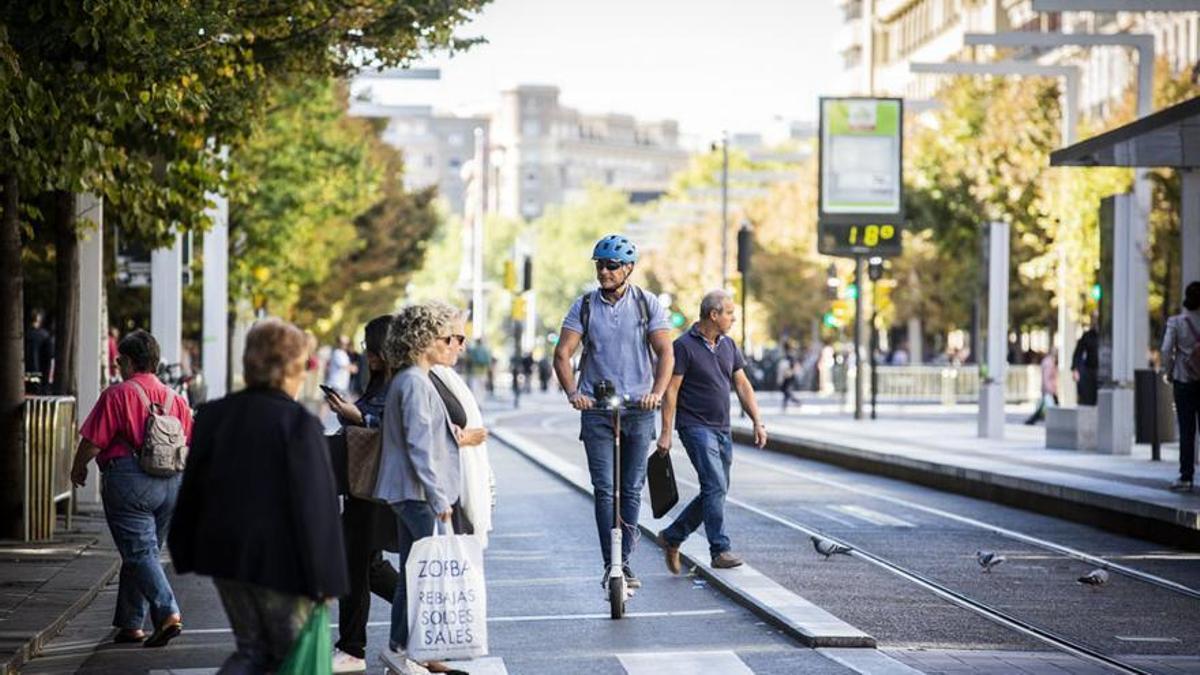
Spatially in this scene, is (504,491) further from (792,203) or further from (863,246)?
(792,203)

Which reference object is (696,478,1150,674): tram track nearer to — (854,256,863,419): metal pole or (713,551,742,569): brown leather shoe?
(713,551,742,569): brown leather shoe

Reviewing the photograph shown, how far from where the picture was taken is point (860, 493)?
26719mm

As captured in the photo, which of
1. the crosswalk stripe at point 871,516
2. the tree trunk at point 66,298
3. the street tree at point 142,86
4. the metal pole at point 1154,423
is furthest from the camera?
the metal pole at point 1154,423

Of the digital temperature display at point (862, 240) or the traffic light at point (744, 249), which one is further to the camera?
the traffic light at point (744, 249)

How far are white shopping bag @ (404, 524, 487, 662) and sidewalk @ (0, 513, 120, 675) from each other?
87.7 inches

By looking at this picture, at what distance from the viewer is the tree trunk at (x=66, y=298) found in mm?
22500

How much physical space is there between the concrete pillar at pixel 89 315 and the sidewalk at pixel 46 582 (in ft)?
7.72

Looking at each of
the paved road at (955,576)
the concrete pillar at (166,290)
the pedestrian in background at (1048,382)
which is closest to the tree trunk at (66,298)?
the concrete pillar at (166,290)

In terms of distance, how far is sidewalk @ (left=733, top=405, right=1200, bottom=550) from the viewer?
2116cm

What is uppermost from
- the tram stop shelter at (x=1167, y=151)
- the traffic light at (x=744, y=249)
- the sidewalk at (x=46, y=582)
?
the tram stop shelter at (x=1167, y=151)

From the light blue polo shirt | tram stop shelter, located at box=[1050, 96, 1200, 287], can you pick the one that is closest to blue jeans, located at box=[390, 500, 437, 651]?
the light blue polo shirt

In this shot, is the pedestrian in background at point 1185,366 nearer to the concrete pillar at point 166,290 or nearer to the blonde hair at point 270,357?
the concrete pillar at point 166,290

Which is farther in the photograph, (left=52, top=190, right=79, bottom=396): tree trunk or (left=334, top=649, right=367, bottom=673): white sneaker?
(left=52, top=190, right=79, bottom=396): tree trunk

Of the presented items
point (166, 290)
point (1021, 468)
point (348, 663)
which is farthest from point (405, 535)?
point (166, 290)
